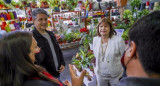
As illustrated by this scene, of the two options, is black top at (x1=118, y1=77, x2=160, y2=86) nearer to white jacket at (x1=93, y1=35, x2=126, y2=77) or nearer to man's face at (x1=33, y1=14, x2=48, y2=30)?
white jacket at (x1=93, y1=35, x2=126, y2=77)

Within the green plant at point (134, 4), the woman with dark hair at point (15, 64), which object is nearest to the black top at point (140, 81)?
the woman with dark hair at point (15, 64)

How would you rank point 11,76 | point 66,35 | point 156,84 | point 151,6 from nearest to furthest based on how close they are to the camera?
point 156,84 < point 11,76 < point 151,6 < point 66,35

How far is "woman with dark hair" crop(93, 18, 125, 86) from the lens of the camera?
1.65 meters

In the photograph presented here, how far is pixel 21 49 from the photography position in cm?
72

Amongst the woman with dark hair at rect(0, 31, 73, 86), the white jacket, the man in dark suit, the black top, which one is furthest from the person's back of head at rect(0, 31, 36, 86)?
the white jacket

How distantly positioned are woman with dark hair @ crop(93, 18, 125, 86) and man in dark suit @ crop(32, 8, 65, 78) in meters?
0.68

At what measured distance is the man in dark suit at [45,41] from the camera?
1.61 meters

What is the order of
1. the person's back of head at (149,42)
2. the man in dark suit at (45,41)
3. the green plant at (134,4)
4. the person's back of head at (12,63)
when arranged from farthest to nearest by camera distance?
the green plant at (134,4) → the man in dark suit at (45,41) → the person's back of head at (12,63) → the person's back of head at (149,42)

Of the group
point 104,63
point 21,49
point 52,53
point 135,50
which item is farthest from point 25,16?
point 135,50

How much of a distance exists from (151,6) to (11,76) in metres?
3.19

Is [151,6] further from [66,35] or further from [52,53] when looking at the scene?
[66,35]

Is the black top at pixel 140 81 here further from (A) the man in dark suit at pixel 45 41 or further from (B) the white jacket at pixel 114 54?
(A) the man in dark suit at pixel 45 41

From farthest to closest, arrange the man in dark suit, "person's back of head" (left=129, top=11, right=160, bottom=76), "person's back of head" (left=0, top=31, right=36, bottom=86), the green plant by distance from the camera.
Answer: the green plant, the man in dark suit, "person's back of head" (left=0, top=31, right=36, bottom=86), "person's back of head" (left=129, top=11, right=160, bottom=76)

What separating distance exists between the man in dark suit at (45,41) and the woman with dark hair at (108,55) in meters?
0.68
